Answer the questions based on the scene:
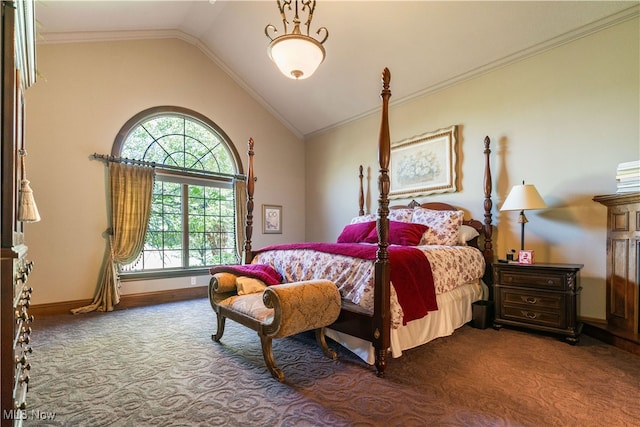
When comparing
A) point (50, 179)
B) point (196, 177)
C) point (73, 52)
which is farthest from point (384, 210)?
point (73, 52)

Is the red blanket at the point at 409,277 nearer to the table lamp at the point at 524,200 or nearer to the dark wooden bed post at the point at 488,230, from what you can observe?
the table lamp at the point at 524,200

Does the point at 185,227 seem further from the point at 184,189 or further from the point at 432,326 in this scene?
the point at 432,326

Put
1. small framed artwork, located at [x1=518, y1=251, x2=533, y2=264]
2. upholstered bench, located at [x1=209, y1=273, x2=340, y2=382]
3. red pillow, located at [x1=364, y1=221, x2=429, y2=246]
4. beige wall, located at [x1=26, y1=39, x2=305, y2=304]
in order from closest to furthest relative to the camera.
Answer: upholstered bench, located at [x1=209, y1=273, x2=340, y2=382], small framed artwork, located at [x1=518, y1=251, x2=533, y2=264], red pillow, located at [x1=364, y1=221, x2=429, y2=246], beige wall, located at [x1=26, y1=39, x2=305, y2=304]

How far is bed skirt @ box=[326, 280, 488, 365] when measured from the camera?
2.28 metres

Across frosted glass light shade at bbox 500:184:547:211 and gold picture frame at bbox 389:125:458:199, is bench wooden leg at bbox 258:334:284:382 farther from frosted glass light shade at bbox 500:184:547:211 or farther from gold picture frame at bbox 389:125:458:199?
gold picture frame at bbox 389:125:458:199

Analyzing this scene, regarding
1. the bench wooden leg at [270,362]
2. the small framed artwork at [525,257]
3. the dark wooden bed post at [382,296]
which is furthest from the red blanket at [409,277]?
the small framed artwork at [525,257]

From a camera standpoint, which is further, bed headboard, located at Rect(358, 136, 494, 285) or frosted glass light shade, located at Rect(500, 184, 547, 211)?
bed headboard, located at Rect(358, 136, 494, 285)

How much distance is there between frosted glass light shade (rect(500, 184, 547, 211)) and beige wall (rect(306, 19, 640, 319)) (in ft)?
1.25

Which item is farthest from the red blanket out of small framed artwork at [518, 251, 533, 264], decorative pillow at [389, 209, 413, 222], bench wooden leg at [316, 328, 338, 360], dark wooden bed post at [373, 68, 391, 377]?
decorative pillow at [389, 209, 413, 222]

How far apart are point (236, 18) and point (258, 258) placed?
3443 millimetres

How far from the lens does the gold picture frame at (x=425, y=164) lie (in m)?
4.02

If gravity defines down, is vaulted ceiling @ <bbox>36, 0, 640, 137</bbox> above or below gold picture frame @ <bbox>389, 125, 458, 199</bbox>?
above

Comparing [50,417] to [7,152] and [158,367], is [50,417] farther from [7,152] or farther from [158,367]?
[7,152]

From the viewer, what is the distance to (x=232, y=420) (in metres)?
1.63
